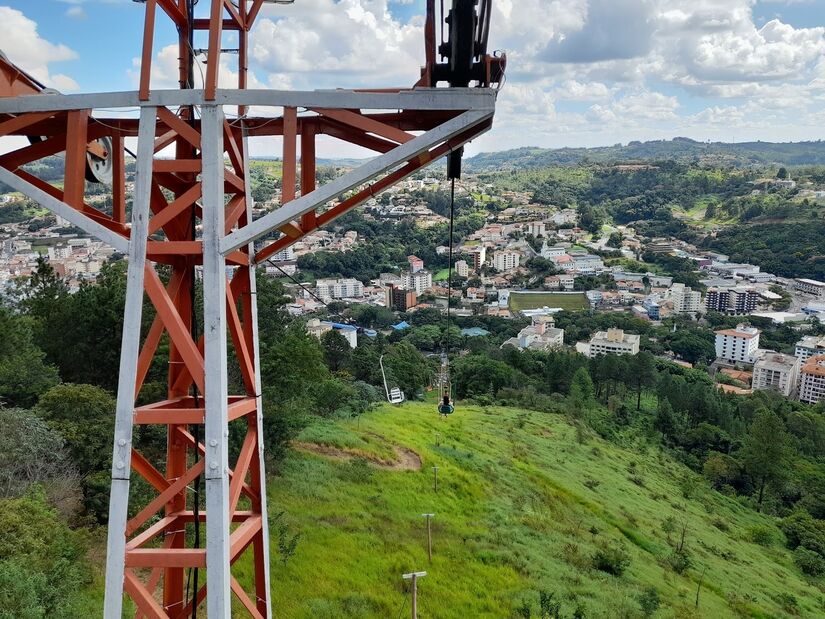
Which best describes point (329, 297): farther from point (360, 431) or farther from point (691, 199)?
point (691, 199)

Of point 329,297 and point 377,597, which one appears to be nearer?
point 377,597

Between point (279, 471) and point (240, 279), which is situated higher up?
point (240, 279)

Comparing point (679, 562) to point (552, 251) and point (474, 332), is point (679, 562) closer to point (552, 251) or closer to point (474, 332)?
point (474, 332)

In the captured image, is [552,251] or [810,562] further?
[552,251]

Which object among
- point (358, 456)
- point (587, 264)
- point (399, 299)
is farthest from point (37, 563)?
point (587, 264)

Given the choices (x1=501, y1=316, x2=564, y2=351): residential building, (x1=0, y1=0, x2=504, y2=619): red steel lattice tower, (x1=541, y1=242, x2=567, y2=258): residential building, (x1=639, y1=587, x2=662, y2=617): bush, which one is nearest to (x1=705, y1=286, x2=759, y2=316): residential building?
(x1=501, y1=316, x2=564, y2=351): residential building

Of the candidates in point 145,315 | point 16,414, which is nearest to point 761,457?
point 145,315
